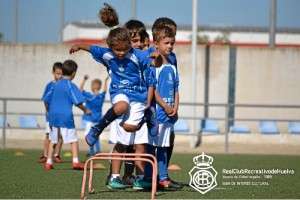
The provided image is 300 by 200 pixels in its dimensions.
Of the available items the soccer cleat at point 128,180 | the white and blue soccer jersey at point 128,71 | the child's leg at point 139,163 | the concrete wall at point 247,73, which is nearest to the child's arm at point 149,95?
the white and blue soccer jersey at point 128,71

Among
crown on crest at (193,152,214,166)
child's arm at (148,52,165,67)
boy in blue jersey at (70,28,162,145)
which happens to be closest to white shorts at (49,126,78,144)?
crown on crest at (193,152,214,166)

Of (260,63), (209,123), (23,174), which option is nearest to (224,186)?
(23,174)

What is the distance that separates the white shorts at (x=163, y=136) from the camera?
8844 millimetres

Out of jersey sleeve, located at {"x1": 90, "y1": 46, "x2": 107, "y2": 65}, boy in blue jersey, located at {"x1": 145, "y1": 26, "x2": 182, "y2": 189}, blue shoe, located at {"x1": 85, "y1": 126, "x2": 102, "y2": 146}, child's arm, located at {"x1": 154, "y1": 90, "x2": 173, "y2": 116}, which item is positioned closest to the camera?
blue shoe, located at {"x1": 85, "y1": 126, "x2": 102, "y2": 146}

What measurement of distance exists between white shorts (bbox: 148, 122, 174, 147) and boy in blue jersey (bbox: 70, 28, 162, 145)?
476mm

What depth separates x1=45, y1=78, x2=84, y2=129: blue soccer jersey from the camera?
12.2m

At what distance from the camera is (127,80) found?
8328 mm

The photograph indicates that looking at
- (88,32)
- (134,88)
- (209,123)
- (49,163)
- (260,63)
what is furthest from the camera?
(88,32)

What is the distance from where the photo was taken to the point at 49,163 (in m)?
11.9

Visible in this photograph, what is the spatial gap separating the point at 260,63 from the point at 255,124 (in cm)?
214

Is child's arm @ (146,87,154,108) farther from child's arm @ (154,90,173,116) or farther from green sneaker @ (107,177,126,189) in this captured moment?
green sneaker @ (107,177,126,189)

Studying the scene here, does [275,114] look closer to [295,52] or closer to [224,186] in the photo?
[295,52]

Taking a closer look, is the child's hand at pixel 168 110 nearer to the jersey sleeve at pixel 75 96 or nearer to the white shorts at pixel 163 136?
the white shorts at pixel 163 136

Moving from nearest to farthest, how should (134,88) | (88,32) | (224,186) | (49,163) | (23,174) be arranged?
→ (134,88) → (224,186) → (23,174) → (49,163) → (88,32)
